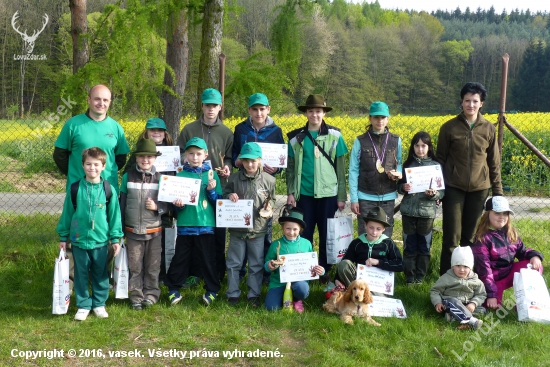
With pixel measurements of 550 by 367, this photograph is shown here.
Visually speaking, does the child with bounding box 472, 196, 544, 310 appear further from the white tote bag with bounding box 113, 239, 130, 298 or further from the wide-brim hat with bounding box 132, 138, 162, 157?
the white tote bag with bounding box 113, 239, 130, 298

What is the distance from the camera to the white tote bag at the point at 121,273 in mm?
4957

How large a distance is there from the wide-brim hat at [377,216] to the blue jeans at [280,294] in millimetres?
939

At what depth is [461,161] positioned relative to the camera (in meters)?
5.45

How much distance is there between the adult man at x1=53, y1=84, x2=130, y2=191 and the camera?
4957 millimetres

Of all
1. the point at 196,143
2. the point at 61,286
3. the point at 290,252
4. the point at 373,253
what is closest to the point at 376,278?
the point at 373,253

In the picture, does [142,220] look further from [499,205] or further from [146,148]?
[499,205]

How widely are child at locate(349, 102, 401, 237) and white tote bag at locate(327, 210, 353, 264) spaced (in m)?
0.19

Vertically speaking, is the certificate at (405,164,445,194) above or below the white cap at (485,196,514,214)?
above

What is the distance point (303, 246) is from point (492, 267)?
79.2 inches

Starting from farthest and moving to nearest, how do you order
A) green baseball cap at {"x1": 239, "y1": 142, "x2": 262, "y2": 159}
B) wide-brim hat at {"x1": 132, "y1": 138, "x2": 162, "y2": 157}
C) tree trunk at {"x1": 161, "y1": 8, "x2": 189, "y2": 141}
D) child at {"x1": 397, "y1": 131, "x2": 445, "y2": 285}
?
1. tree trunk at {"x1": 161, "y1": 8, "x2": 189, "y2": 141}
2. child at {"x1": 397, "y1": 131, "x2": 445, "y2": 285}
3. green baseball cap at {"x1": 239, "y1": 142, "x2": 262, "y2": 159}
4. wide-brim hat at {"x1": 132, "y1": 138, "x2": 162, "y2": 157}

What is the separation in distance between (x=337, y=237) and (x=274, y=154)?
114cm

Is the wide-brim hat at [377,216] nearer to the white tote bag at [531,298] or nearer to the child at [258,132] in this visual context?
the child at [258,132]

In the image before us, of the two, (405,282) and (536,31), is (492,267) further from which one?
(536,31)

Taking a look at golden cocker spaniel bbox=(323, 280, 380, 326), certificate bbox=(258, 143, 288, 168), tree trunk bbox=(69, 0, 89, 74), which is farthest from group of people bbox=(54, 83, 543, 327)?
tree trunk bbox=(69, 0, 89, 74)
